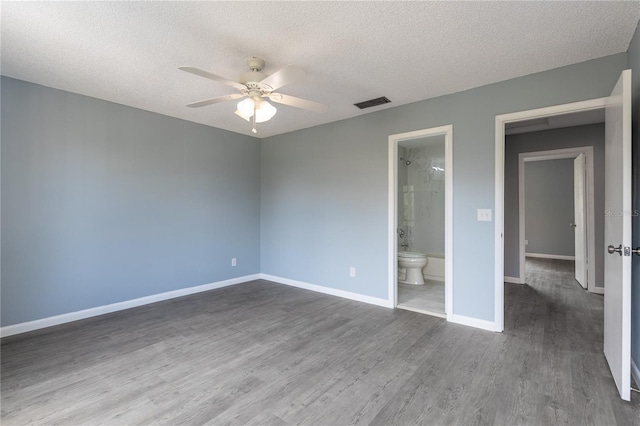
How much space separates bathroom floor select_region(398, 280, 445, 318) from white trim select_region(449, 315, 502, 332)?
174 millimetres

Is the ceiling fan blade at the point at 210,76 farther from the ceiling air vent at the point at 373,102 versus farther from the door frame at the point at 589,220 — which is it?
the door frame at the point at 589,220

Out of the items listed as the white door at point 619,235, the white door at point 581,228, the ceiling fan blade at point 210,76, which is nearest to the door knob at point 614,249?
the white door at point 619,235

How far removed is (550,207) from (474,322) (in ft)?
19.5

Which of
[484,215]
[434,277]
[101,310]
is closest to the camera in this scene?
[484,215]

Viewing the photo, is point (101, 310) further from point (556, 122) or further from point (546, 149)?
point (546, 149)

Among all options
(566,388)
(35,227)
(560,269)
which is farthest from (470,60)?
(560,269)

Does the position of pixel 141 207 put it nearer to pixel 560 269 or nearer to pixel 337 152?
pixel 337 152

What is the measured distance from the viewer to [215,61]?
8.29 feet

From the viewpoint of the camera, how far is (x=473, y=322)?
3076mm

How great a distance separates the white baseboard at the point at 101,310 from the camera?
2.89 metres

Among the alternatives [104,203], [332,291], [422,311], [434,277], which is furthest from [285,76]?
[434,277]

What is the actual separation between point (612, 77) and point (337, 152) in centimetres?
284

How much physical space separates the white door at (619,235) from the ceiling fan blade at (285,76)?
2.07 m

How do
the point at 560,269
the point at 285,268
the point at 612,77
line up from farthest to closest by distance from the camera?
the point at 560,269 → the point at 285,268 → the point at 612,77
